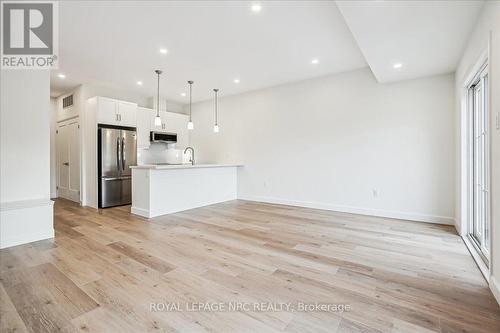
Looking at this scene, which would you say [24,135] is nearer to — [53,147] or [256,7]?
[256,7]

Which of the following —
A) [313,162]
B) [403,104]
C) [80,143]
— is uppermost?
[403,104]

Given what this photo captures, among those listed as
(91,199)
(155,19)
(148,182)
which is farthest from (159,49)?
(91,199)

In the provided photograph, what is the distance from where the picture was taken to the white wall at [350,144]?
12.9 ft

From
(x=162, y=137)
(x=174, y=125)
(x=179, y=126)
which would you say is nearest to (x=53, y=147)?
(x=162, y=137)

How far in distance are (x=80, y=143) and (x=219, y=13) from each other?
15.5ft

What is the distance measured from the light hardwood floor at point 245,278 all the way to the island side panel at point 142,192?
66 centimetres

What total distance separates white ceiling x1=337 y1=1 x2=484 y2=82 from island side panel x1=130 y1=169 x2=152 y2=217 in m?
3.86

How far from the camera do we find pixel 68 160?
6.04m

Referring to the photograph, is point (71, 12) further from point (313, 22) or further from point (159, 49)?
point (313, 22)

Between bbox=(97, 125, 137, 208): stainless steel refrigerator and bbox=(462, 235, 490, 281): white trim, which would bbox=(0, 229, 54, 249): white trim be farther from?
bbox=(462, 235, 490, 281): white trim

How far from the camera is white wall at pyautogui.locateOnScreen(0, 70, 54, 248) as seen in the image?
300 centimetres

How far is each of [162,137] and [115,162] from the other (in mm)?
1406

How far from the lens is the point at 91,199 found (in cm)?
533

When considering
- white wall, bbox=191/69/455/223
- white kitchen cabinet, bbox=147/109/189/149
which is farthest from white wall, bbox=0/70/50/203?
white wall, bbox=191/69/455/223
